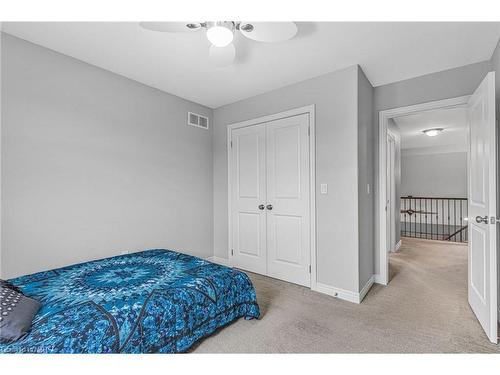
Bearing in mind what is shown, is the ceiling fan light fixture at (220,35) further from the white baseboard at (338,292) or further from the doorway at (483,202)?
the white baseboard at (338,292)

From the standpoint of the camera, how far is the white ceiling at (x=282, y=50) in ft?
6.53

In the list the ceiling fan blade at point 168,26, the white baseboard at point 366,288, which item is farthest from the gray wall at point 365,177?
the ceiling fan blade at point 168,26

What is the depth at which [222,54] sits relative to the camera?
1.91 meters

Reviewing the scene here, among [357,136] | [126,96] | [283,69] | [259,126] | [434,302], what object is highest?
[283,69]

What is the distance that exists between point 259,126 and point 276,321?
2297mm

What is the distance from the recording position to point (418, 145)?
298 inches

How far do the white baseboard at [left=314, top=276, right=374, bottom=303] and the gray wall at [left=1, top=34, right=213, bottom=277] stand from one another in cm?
182

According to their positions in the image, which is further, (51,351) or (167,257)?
(167,257)

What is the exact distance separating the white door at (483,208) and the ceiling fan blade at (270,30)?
149cm

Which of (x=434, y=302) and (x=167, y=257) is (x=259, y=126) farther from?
(x=434, y=302)

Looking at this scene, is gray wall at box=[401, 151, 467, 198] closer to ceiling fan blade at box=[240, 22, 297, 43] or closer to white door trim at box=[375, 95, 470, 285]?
white door trim at box=[375, 95, 470, 285]

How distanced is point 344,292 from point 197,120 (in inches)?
114

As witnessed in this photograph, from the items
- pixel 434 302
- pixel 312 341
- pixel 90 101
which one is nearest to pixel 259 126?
pixel 90 101

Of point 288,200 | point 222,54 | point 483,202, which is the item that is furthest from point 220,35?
point 483,202
